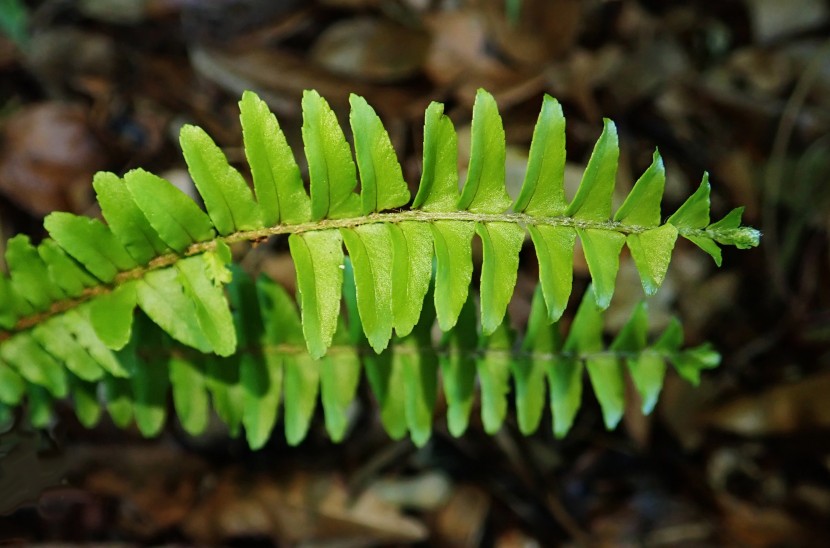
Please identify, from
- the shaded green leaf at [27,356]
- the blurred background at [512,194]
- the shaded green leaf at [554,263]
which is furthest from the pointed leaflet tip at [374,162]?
the blurred background at [512,194]

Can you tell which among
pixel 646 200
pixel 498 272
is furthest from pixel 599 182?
pixel 498 272

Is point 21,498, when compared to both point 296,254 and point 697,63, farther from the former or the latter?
point 697,63

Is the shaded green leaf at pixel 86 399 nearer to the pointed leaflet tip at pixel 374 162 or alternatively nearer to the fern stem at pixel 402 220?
the fern stem at pixel 402 220

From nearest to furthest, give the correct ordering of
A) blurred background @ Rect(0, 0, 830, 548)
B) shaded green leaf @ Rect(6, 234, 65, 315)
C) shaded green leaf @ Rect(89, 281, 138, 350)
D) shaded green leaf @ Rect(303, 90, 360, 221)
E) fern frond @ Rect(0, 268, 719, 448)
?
shaded green leaf @ Rect(303, 90, 360, 221) → shaded green leaf @ Rect(89, 281, 138, 350) → shaded green leaf @ Rect(6, 234, 65, 315) → fern frond @ Rect(0, 268, 719, 448) → blurred background @ Rect(0, 0, 830, 548)

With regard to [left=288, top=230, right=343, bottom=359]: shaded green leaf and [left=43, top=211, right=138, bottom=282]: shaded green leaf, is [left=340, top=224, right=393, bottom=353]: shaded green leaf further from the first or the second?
[left=43, top=211, right=138, bottom=282]: shaded green leaf

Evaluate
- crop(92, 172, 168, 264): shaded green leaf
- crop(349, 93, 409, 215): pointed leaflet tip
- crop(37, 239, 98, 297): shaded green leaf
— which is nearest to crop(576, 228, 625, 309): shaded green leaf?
crop(349, 93, 409, 215): pointed leaflet tip

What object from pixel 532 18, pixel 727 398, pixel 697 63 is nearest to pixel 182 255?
pixel 532 18

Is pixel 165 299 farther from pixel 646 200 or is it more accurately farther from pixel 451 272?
pixel 646 200
